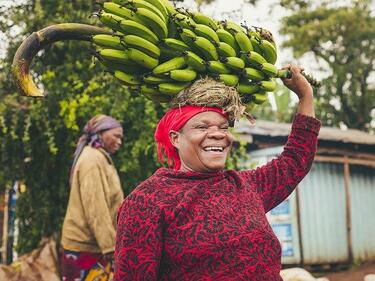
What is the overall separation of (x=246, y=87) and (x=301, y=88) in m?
0.36

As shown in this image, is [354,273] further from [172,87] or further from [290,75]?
[172,87]

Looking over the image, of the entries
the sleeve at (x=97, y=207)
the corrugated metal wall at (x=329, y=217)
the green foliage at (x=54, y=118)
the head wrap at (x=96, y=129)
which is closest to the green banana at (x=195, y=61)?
the sleeve at (x=97, y=207)

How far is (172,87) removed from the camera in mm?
2354

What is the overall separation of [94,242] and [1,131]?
3272 millimetres

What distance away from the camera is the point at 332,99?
24.2m

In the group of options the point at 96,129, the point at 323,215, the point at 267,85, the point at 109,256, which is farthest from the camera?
the point at 323,215

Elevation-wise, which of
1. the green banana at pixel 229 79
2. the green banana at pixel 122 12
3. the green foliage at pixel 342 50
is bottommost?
the green banana at pixel 229 79

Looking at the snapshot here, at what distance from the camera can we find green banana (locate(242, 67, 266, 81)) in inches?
96.1

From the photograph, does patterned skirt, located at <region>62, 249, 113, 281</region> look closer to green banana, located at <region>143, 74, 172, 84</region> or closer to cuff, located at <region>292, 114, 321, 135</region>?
cuff, located at <region>292, 114, 321, 135</region>

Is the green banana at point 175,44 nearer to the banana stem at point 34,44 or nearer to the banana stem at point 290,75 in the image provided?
the banana stem at point 34,44

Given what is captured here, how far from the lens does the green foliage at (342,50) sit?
20.7m

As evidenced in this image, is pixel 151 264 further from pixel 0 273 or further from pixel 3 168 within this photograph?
pixel 3 168

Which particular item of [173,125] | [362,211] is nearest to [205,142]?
[173,125]

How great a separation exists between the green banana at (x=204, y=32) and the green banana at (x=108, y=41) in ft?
0.98
